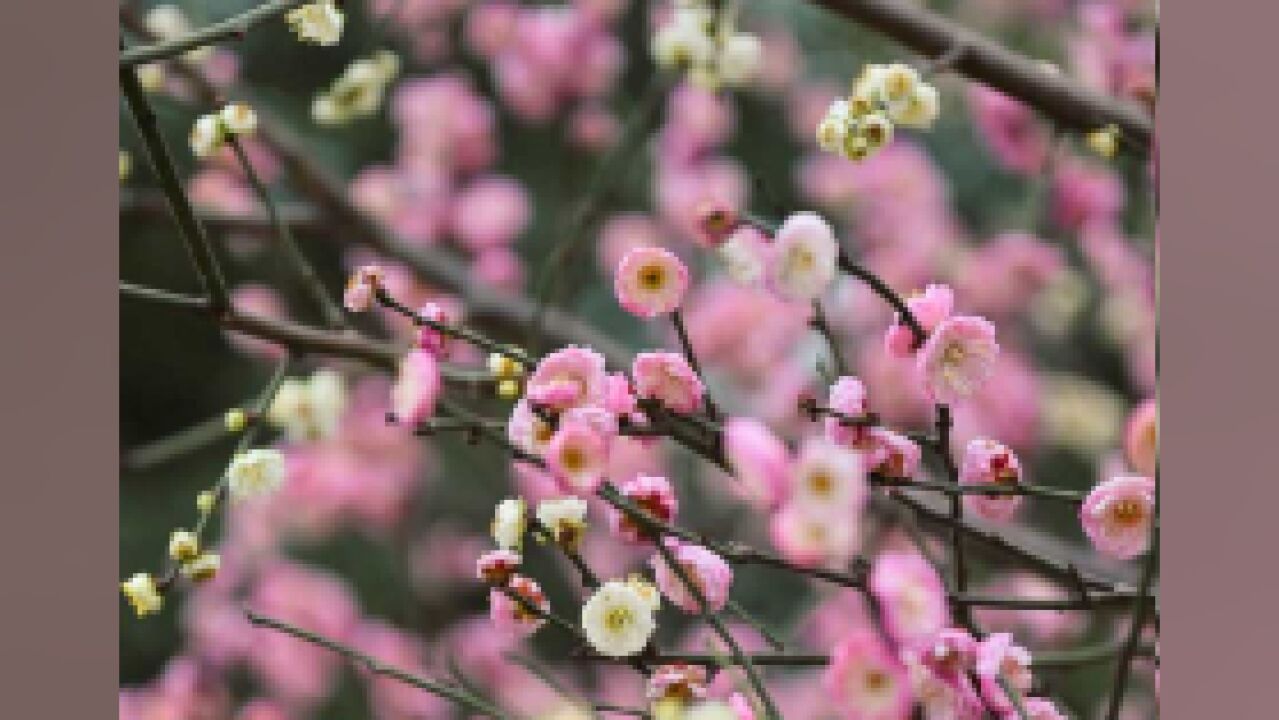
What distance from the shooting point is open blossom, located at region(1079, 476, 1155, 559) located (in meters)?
0.66

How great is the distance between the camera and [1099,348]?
1240 mm

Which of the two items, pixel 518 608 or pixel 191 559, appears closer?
pixel 518 608

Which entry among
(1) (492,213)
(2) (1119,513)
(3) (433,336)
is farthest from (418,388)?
(1) (492,213)

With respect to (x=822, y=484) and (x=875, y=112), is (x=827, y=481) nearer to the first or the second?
(x=822, y=484)

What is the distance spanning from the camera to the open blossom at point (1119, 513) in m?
0.66

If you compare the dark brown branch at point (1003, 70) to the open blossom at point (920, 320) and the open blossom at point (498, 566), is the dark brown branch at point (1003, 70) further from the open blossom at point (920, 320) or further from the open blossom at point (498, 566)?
the open blossom at point (498, 566)

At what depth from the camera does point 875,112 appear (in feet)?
2.33

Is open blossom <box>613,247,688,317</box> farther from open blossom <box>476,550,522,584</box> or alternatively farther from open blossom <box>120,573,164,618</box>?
open blossom <box>120,573,164,618</box>

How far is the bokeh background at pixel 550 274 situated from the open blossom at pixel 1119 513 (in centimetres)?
29

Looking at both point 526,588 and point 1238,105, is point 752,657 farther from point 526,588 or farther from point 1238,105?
point 1238,105

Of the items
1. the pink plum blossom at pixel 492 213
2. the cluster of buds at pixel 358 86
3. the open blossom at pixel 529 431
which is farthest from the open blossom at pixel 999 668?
the pink plum blossom at pixel 492 213

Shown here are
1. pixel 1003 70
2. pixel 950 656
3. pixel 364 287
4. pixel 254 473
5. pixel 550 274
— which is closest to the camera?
pixel 950 656

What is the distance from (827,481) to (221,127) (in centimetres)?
43

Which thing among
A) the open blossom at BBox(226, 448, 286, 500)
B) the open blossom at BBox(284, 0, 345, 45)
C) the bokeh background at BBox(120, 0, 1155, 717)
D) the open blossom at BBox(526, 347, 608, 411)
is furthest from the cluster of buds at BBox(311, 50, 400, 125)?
the open blossom at BBox(526, 347, 608, 411)
